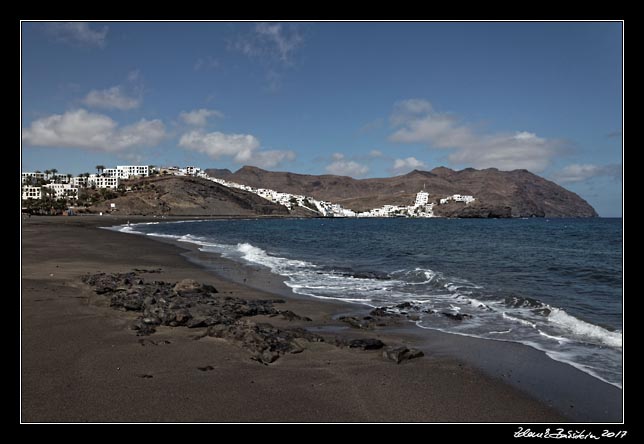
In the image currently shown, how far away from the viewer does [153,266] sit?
22500 millimetres

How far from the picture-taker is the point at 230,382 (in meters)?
6.95

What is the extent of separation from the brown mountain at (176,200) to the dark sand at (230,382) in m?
136

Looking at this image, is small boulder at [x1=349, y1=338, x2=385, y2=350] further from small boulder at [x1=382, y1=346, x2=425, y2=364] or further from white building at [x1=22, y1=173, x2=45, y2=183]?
white building at [x1=22, y1=173, x2=45, y2=183]

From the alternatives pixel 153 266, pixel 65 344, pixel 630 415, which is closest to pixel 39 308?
pixel 65 344

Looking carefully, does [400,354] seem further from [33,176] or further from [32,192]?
[33,176]

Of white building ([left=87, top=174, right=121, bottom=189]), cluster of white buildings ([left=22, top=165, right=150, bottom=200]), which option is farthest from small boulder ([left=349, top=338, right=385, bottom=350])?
white building ([left=87, top=174, right=121, bottom=189])

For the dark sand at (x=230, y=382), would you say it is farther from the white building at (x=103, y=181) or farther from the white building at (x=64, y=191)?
the white building at (x=103, y=181)

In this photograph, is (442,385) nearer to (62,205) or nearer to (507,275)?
(507,275)

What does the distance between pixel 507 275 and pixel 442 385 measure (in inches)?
658

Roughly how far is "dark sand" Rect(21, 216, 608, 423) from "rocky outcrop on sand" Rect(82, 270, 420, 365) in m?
0.26

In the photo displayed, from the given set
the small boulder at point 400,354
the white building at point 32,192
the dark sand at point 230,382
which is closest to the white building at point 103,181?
the white building at point 32,192

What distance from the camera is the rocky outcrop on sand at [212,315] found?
8.83 meters

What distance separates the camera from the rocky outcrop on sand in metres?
8.83

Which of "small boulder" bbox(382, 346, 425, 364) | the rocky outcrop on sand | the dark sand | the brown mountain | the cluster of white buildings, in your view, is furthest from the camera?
the cluster of white buildings
